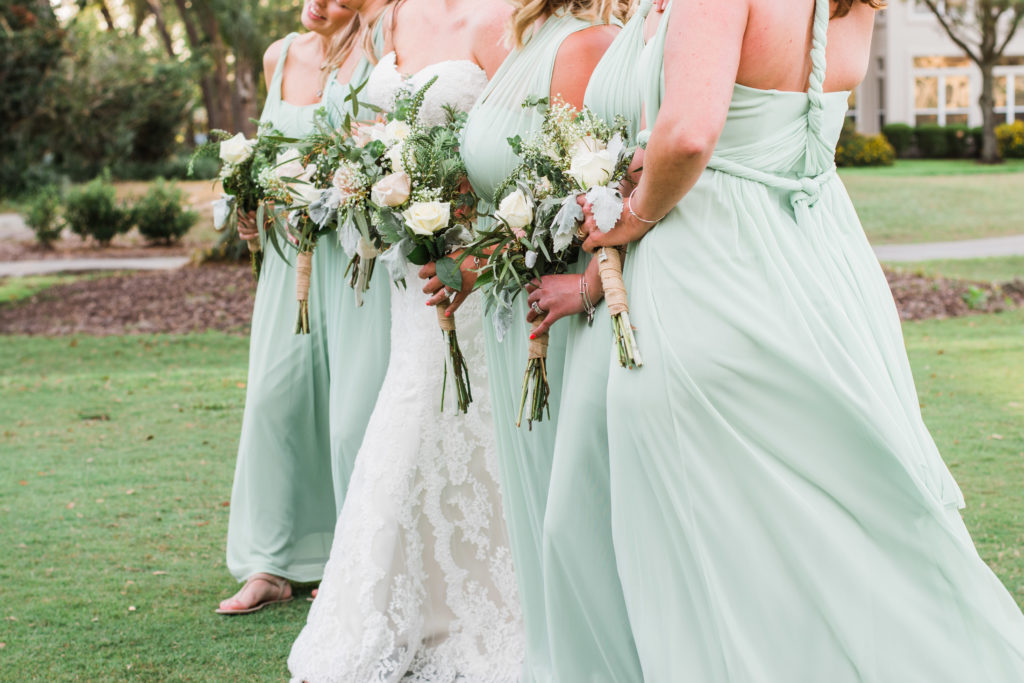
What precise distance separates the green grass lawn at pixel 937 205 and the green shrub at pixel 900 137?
854 cm

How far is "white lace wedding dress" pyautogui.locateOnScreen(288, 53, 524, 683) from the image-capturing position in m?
3.93

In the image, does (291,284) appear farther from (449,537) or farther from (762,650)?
(762,650)

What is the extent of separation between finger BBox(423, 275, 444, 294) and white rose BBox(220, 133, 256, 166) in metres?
1.35

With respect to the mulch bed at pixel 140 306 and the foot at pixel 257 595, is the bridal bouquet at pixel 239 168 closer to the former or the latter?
the foot at pixel 257 595

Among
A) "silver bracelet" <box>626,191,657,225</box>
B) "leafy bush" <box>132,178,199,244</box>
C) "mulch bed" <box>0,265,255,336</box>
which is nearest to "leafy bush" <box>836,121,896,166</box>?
"leafy bush" <box>132,178,199,244</box>

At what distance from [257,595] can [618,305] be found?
281cm

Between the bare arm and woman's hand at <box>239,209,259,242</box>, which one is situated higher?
the bare arm

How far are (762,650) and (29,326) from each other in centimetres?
1397

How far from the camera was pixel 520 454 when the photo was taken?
3518mm

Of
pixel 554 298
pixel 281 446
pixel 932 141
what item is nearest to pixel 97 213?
pixel 281 446

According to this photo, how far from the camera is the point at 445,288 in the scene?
3.77 meters

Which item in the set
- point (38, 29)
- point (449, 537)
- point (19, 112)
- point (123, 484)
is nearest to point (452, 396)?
point (449, 537)

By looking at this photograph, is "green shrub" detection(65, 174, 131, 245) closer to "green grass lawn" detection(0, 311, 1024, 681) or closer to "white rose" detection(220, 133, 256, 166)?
"green grass lawn" detection(0, 311, 1024, 681)

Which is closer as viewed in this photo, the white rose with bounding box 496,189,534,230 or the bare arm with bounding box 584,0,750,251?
the bare arm with bounding box 584,0,750,251
